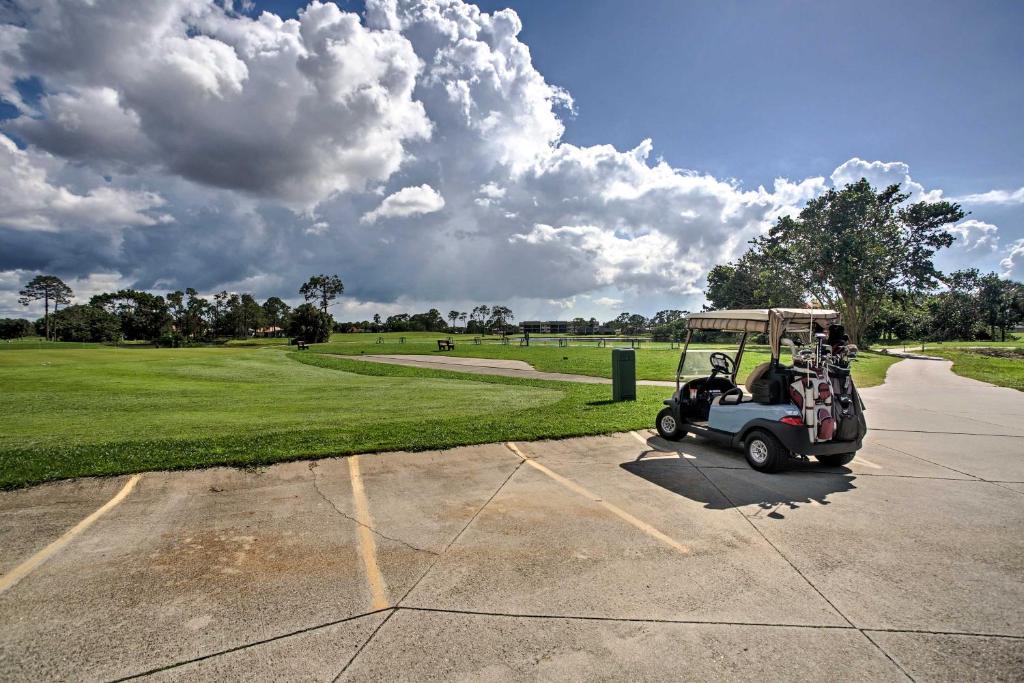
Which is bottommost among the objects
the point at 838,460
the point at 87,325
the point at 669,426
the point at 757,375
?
the point at 838,460

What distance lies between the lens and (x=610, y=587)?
11.8ft

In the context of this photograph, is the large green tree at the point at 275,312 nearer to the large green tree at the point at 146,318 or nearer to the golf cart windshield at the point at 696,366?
the large green tree at the point at 146,318

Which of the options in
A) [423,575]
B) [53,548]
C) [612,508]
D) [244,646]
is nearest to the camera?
[244,646]

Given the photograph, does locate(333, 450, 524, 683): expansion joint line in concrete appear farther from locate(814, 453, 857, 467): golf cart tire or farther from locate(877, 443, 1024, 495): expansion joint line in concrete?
locate(877, 443, 1024, 495): expansion joint line in concrete

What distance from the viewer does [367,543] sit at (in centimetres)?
432

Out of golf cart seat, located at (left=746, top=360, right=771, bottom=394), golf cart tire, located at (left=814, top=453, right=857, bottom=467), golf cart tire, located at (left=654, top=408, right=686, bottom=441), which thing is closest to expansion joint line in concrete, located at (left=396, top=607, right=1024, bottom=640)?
golf cart tire, located at (left=814, top=453, right=857, bottom=467)

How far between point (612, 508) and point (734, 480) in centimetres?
205

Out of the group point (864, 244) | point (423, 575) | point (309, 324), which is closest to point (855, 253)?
point (864, 244)

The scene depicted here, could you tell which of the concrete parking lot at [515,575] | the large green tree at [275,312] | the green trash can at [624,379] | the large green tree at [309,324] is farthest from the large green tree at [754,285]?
the large green tree at [275,312]

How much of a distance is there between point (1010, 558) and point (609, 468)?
154 inches

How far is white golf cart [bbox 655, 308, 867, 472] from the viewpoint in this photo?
617 cm

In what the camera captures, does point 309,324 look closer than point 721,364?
No

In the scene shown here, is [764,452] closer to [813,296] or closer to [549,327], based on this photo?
[813,296]

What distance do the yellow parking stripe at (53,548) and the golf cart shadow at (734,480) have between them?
19.8 feet
